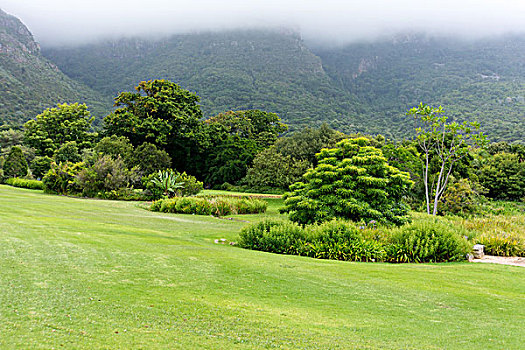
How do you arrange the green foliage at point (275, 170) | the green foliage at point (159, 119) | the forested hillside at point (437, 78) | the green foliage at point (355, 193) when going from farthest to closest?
the forested hillside at point (437, 78) < the green foliage at point (159, 119) < the green foliage at point (275, 170) < the green foliage at point (355, 193)

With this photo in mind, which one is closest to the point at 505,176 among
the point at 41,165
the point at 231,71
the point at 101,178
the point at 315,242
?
the point at 315,242

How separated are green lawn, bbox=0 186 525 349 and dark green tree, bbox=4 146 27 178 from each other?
1181 inches

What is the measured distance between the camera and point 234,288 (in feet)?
16.4

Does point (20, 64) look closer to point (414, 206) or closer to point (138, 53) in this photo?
point (138, 53)

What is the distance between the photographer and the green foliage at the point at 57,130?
140 ft

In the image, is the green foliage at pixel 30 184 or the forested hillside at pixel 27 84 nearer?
the green foliage at pixel 30 184

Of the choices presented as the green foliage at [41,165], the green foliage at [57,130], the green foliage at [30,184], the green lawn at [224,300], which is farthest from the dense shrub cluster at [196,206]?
the green foliage at [57,130]

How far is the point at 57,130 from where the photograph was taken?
44844mm

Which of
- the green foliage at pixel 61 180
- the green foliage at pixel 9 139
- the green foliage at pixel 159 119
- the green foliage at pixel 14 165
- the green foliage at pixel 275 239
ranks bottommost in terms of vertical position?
the green foliage at pixel 275 239

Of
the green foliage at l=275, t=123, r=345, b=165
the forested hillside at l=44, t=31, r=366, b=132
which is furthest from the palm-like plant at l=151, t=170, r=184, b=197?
the forested hillside at l=44, t=31, r=366, b=132

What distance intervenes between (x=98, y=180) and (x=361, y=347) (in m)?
21.6

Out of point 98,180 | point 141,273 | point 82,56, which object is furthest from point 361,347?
point 82,56

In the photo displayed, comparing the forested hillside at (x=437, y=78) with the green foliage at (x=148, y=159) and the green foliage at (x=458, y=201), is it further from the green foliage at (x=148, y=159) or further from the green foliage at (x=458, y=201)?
the green foliage at (x=148, y=159)

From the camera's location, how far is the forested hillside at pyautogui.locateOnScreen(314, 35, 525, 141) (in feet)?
217
